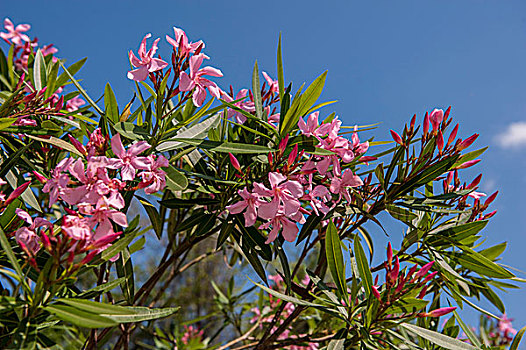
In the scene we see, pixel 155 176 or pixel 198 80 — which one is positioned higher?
pixel 198 80

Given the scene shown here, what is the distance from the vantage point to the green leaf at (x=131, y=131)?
108 centimetres

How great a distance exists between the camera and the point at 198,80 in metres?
1.13

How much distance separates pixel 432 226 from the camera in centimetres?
151

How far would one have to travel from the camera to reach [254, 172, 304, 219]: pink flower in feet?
3.50

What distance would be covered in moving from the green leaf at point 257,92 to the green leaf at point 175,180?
1.12ft

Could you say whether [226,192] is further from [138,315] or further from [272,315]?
[272,315]

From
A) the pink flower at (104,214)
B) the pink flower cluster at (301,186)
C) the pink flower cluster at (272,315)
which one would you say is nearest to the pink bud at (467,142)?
the pink flower cluster at (301,186)

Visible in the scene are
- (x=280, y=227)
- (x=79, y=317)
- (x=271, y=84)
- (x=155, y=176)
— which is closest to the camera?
(x=79, y=317)

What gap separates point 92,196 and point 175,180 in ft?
0.66

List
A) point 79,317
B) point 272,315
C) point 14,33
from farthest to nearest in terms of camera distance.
Answer: point 272,315, point 14,33, point 79,317

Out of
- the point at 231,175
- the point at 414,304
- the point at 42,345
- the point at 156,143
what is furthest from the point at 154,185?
the point at 414,304

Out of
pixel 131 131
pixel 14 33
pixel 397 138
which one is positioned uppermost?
pixel 14 33

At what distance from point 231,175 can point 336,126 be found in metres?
0.31

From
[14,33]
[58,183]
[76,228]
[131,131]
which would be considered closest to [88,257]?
[76,228]
